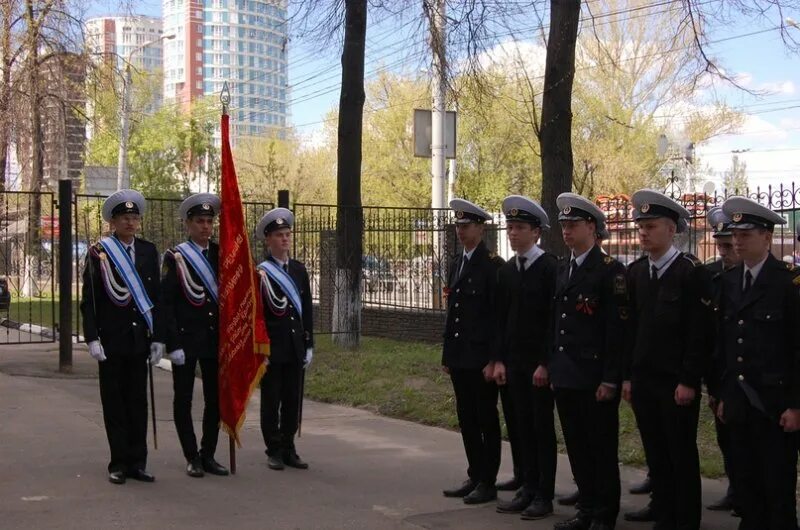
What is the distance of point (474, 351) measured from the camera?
684 cm

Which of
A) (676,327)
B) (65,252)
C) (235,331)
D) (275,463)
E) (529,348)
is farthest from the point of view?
(65,252)

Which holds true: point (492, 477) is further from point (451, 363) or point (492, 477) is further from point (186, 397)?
point (186, 397)

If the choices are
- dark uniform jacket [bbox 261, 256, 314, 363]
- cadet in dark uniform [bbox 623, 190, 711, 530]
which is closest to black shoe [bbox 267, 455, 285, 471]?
dark uniform jacket [bbox 261, 256, 314, 363]

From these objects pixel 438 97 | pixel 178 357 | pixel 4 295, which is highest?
pixel 438 97

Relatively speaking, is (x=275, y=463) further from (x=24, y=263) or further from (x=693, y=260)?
(x=24, y=263)

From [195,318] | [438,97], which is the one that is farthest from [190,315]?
[438,97]

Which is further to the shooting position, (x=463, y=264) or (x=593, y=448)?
(x=463, y=264)

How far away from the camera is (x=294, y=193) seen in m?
47.5

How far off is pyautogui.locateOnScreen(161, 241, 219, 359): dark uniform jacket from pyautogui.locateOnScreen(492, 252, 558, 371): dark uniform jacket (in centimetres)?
233

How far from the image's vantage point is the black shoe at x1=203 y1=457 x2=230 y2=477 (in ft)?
24.9

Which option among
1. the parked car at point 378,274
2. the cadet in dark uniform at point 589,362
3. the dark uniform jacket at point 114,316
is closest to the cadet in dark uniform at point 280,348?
the dark uniform jacket at point 114,316

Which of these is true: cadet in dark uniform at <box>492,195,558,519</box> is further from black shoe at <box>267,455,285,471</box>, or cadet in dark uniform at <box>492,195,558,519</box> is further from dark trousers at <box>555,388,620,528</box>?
black shoe at <box>267,455,285,471</box>

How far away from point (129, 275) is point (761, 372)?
4343mm

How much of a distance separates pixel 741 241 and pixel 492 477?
8.00 ft
